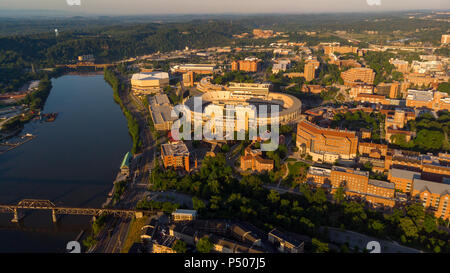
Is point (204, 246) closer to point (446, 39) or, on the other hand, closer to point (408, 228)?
point (408, 228)

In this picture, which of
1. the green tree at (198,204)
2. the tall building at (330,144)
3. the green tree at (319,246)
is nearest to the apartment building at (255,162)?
the tall building at (330,144)

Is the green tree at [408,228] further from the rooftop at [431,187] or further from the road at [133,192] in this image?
the road at [133,192]

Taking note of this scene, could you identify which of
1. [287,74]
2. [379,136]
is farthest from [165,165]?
[287,74]

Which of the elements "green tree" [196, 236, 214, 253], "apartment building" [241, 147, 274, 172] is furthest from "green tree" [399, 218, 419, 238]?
"green tree" [196, 236, 214, 253]

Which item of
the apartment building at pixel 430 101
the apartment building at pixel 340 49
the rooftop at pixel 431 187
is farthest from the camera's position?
the apartment building at pixel 340 49

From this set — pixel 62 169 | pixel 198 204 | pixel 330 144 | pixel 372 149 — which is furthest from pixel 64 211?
pixel 372 149

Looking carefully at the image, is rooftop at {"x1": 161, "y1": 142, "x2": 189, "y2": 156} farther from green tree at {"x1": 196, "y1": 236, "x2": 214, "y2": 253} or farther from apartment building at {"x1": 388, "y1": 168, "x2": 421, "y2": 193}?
apartment building at {"x1": 388, "y1": 168, "x2": 421, "y2": 193}
